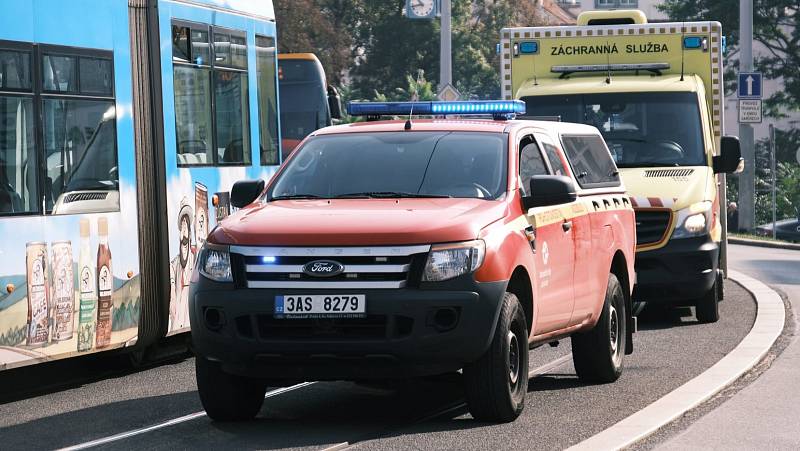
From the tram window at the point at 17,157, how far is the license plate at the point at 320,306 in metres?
2.60

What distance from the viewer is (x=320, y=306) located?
8867 millimetres

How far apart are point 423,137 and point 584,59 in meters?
8.21

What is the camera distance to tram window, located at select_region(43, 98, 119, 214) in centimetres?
1129

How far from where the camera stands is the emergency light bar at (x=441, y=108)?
439 inches

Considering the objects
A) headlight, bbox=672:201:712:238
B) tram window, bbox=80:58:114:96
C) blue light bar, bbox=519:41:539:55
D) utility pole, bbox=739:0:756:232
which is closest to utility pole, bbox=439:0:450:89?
utility pole, bbox=739:0:756:232

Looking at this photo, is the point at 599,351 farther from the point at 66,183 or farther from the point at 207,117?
the point at 207,117

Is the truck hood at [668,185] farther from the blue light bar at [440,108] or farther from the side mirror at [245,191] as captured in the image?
the side mirror at [245,191]

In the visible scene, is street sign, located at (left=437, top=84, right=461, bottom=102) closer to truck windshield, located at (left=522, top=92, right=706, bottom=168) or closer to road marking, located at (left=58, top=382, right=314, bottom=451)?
truck windshield, located at (left=522, top=92, right=706, bottom=168)

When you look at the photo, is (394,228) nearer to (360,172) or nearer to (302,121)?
(360,172)

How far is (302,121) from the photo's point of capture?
1082 inches

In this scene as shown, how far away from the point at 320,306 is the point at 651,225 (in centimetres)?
751

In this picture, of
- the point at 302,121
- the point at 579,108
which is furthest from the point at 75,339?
the point at 302,121

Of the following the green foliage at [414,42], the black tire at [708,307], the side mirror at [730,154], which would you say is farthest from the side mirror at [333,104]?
the green foliage at [414,42]

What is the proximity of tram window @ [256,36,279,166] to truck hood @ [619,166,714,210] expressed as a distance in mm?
3328
